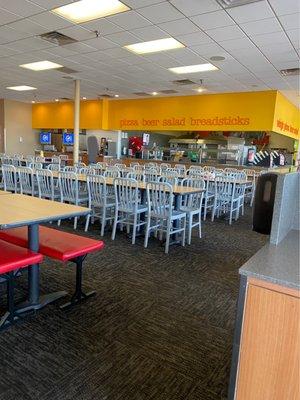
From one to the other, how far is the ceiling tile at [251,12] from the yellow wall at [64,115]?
8.10 meters

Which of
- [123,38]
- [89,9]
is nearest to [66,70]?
[123,38]

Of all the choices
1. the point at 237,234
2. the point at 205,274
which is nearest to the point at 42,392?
the point at 205,274

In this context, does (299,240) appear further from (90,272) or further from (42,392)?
(90,272)

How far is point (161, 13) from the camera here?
4.00 meters

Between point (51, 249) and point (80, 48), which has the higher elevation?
point (80, 48)

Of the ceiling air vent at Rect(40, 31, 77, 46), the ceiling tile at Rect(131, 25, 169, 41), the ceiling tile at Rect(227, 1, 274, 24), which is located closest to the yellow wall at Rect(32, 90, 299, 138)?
the ceiling tile at Rect(131, 25, 169, 41)

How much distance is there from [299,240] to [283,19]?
3.68 meters

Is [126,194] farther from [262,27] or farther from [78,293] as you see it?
[262,27]

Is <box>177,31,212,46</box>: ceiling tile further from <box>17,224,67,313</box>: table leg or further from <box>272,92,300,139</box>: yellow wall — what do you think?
<box>272,92,300,139</box>: yellow wall

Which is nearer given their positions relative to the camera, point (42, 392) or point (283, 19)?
point (42, 392)

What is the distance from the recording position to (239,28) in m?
4.38

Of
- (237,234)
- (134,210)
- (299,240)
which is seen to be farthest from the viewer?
(237,234)

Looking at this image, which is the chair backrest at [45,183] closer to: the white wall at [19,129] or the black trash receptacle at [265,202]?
the black trash receptacle at [265,202]

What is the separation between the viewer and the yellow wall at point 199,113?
28.4ft
